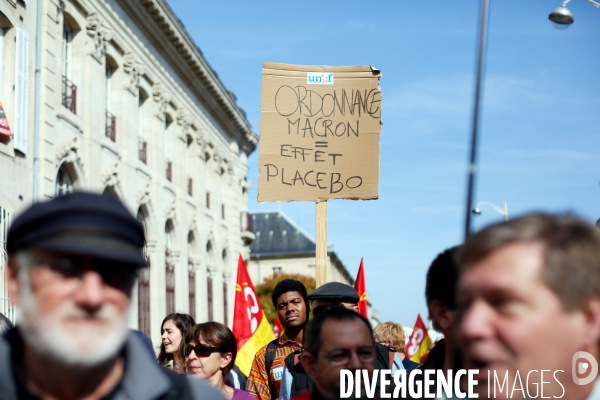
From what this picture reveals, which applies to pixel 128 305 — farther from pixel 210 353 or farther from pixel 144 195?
pixel 144 195

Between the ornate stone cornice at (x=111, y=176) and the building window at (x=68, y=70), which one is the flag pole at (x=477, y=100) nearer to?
the building window at (x=68, y=70)

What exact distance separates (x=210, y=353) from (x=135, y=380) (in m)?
3.90

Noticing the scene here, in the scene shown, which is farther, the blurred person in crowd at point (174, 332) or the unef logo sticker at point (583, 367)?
the blurred person in crowd at point (174, 332)

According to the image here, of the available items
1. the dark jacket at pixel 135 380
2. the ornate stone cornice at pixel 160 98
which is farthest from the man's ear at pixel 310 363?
the ornate stone cornice at pixel 160 98

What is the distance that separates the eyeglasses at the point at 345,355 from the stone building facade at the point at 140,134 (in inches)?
529

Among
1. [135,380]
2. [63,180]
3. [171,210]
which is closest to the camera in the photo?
[135,380]

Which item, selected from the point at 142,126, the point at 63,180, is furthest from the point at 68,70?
the point at 142,126

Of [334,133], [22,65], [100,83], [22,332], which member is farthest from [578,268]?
[100,83]

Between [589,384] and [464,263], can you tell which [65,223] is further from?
[589,384]

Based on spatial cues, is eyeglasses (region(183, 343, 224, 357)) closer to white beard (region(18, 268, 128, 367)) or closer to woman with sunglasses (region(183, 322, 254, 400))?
woman with sunglasses (region(183, 322, 254, 400))

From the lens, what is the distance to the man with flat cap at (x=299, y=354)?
18.1 ft

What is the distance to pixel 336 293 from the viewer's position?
604cm

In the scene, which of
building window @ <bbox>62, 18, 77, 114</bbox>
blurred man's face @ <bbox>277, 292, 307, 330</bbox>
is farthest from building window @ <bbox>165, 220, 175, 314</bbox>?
blurred man's face @ <bbox>277, 292, 307, 330</bbox>

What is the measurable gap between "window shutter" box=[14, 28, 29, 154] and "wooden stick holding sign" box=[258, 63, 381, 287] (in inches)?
441
